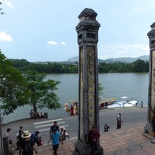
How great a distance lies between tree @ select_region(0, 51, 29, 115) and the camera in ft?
45.4

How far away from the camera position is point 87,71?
6.84m

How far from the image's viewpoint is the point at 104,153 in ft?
24.1

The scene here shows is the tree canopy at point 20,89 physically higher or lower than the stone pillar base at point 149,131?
higher

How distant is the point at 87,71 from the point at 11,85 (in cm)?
880

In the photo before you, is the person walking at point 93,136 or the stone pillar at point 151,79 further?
the stone pillar at point 151,79

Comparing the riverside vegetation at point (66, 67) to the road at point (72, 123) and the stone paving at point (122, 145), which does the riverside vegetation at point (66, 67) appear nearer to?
the road at point (72, 123)

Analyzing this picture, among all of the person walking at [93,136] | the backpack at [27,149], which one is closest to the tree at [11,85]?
the person walking at [93,136]

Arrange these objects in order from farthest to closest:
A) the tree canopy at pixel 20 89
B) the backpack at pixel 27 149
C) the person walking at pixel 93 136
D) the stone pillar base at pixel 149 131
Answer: the tree canopy at pixel 20 89 → the stone pillar base at pixel 149 131 → the person walking at pixel 93 136 → the backpack at pixel 27 149

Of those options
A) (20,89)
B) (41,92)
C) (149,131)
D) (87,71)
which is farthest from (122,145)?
(41,92)

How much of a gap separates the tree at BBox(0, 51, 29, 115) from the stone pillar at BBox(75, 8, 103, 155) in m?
8.17

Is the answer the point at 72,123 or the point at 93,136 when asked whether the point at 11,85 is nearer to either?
the point at 72,123

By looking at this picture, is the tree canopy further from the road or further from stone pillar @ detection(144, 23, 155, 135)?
stone pillar @ detection(144, 23, 155, 135)

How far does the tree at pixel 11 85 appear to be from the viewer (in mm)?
13830

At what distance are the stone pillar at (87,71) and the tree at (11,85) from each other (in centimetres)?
817
